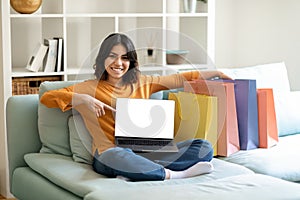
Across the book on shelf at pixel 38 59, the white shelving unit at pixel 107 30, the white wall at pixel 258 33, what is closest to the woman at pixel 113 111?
the white shelving unit at pixel 107 30

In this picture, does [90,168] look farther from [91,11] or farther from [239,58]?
[239,58]

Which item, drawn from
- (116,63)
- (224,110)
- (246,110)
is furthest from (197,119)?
(116,63)

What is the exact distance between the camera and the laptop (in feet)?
10.2

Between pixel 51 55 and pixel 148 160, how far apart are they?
1.39 meters

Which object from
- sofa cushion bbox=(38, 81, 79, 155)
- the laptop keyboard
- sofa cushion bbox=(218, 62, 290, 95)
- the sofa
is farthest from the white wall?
sofa cushion bbox=(38, 81, 79, 155)

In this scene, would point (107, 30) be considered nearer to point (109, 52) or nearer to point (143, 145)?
point (109, 52)

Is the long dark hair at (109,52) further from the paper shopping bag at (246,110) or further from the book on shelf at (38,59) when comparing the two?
the book on shelf at (38,59)

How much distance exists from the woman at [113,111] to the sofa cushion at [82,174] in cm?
6

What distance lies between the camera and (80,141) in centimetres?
314

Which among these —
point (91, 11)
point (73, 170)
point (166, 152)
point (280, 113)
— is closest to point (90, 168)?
point (73, 170)

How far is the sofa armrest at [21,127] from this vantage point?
3.26 m

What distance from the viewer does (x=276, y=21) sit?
4762mm

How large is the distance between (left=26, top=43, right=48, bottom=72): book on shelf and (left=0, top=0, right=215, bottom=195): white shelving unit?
1.7 inches

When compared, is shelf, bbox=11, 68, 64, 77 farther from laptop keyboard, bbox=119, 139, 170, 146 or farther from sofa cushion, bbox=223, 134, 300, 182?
sofa cushion, bbox=223, 134, 300, 182
